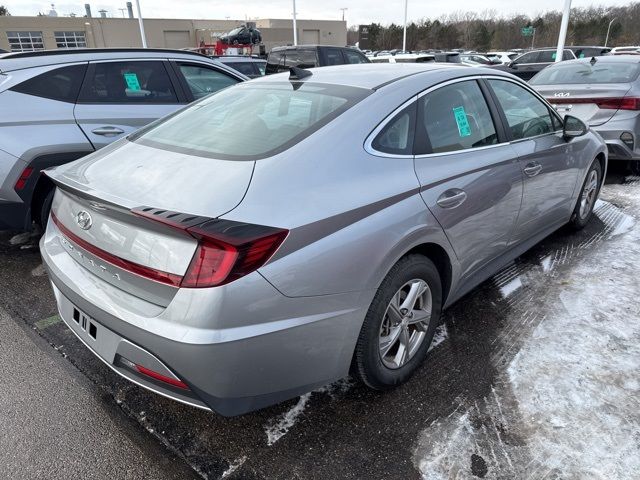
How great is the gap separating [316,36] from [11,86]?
7016cm

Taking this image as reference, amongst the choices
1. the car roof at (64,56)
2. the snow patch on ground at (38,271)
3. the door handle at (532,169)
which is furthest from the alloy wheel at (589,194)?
the snow patch on ground at (38,271)

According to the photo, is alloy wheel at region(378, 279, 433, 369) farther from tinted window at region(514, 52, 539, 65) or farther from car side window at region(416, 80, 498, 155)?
tinted window at region(514, 52, 539, 65)

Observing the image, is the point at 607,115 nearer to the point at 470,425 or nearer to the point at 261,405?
the point at 470,425

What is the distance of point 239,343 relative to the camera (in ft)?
5.55

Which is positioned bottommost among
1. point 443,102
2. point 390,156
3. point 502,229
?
point 502,229

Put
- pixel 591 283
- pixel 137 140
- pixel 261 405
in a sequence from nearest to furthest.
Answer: pixel 261 405 < pixel 137 140 < pixel 591 283

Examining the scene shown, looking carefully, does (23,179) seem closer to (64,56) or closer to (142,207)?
(64,56)

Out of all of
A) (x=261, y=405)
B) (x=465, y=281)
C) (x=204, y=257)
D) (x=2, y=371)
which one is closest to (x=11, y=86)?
(x=2, y=371)

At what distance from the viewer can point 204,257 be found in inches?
65.6

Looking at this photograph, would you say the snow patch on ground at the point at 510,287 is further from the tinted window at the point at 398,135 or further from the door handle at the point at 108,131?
the door handle at the point at 108,131

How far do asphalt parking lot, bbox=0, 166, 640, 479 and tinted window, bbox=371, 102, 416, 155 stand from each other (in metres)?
1.25

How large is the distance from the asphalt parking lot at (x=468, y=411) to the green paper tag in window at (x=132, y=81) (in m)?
2.25

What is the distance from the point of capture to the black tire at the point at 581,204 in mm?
4289

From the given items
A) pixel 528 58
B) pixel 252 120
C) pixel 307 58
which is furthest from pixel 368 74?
pixel 528 58
